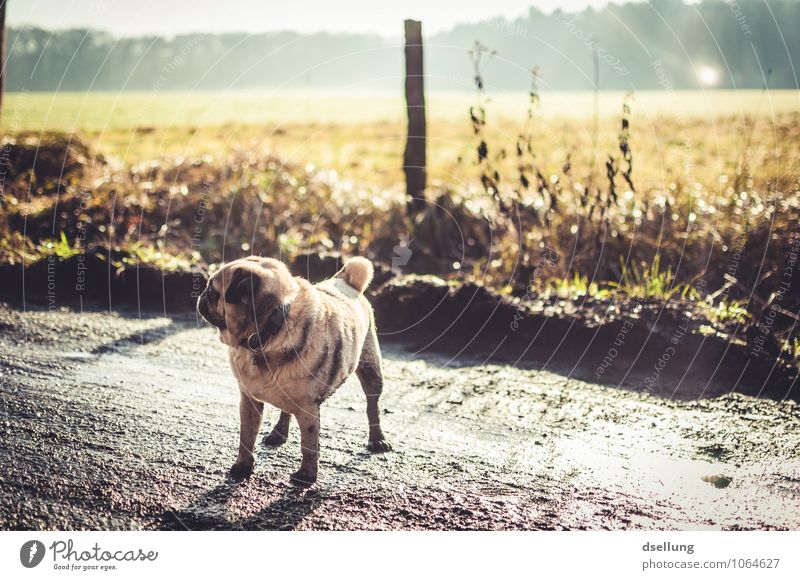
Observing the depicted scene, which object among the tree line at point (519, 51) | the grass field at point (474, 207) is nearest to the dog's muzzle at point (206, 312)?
the tree line at point (519, 51)

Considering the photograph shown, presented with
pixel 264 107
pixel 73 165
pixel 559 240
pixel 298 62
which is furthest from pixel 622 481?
pixel 264 107

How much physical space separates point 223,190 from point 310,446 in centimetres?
590

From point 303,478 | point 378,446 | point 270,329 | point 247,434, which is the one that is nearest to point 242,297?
point 270,329

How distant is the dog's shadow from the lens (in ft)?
13.3

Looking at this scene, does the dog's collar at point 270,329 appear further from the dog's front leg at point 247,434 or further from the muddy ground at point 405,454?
the muddy ground at point 405,454

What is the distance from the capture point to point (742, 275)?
678 cm

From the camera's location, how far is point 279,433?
475 cm

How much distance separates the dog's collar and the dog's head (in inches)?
0.7

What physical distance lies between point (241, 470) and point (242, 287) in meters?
1.24

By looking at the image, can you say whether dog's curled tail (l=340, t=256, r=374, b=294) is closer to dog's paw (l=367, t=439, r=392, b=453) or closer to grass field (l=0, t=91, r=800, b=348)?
dog's paw (l=367, t=439, r=392, b=453)

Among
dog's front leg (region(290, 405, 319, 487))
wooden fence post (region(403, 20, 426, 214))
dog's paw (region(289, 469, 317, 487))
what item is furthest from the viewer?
wooden fence post (region(403, 20, 426, 214))

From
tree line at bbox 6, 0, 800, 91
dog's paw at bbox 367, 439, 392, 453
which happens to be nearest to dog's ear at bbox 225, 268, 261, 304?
dog's paw at bbox 367, 439, 392, 453
